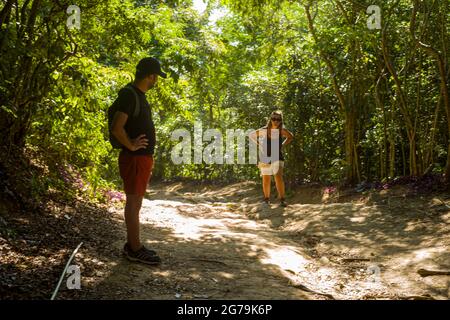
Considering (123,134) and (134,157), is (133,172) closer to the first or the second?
(134,157)

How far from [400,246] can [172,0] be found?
4.92 metres

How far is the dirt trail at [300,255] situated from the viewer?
11.2ft

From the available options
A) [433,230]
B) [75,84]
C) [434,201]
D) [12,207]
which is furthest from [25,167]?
[434,201]

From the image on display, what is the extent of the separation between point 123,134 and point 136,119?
0.25 metres

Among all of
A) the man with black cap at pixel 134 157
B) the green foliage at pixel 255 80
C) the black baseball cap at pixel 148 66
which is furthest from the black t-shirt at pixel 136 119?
the green foliage at pixel 255 80

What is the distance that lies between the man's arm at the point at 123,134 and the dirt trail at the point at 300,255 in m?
1.07

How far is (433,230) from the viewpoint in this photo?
17.6 ft

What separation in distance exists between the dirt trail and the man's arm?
3.49 feet

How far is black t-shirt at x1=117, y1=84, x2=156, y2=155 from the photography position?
12.4 ft

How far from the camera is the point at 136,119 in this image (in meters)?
3.85

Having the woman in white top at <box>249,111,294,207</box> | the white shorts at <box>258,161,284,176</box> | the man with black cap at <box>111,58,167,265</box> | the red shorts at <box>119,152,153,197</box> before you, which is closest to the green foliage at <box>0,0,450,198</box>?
the man with black cap at <box>111,58,167,265</box>

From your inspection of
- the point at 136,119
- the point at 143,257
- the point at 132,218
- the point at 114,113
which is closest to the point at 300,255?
the point at 143,257

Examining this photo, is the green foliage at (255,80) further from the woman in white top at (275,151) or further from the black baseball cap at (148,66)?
the woman in white top at (275,151)

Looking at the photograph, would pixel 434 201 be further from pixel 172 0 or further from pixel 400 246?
pixel 172 0
